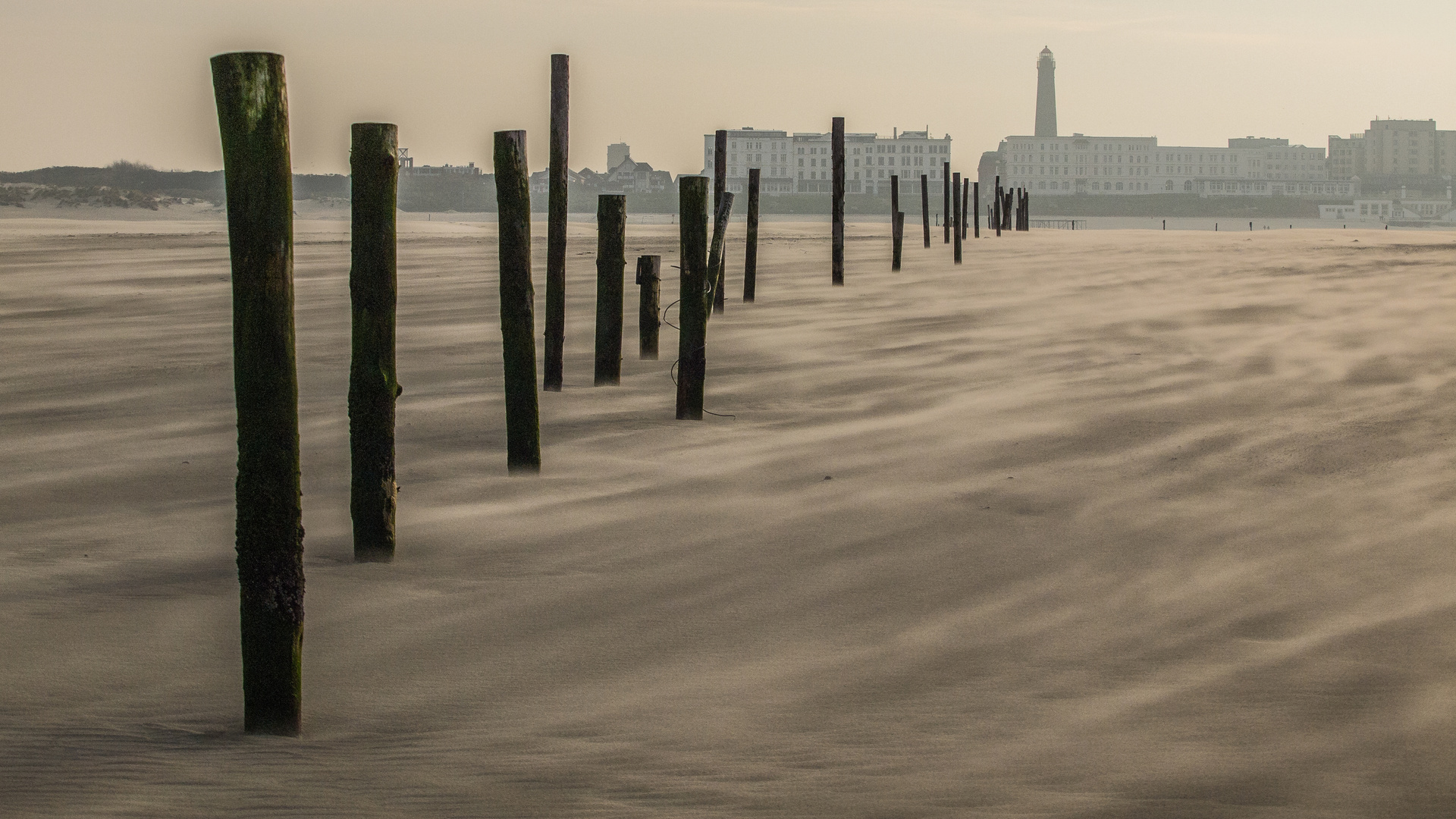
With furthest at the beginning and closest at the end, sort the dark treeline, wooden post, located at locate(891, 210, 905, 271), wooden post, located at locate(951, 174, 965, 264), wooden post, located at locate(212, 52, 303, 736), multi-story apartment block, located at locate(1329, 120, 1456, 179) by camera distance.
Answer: multi-story apartment block, located at locate(1329, 120, 1456, 179)
the dark treeline
wooden post, located at locate(951, 174, 965, 264)
wooden post, located at locate(891, 210, 905, 271)
wooden post, located at locate(212, 52, 303, 736)

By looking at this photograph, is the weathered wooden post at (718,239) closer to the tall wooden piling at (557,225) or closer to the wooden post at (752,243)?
the tall wooden piling at (557,225)

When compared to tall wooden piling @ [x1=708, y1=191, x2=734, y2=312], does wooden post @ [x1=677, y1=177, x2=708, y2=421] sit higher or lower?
lower

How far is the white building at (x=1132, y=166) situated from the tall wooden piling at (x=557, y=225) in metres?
168

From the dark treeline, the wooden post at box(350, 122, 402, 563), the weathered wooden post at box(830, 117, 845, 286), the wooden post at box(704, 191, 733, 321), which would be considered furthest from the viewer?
the dark treeline

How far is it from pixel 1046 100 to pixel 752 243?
193498mm

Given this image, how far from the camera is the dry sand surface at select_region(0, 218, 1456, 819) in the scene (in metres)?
2.49

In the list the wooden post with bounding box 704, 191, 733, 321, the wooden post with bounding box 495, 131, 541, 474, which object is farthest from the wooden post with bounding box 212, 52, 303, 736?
the wooden post with bounding box 704, 191, 733, 321

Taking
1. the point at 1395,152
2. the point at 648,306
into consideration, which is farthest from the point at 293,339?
the point at 1395,152

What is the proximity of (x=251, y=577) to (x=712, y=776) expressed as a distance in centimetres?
99

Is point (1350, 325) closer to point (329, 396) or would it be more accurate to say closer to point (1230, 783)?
point (329, 396)

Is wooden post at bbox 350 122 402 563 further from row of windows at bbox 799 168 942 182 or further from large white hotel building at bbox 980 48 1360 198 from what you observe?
large white hotel building at bbox 980 48 1360 198

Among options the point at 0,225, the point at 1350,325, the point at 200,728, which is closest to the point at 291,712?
the point at 200,728

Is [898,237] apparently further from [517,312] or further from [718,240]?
[517,312]

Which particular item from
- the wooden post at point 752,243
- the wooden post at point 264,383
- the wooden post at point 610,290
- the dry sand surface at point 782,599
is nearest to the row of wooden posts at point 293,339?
the wooden post at point 264,383
